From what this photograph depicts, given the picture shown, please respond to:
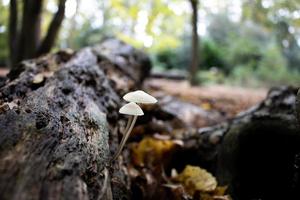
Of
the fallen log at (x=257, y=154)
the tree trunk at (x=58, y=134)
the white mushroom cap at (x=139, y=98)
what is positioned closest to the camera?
the tree trunk at (x=58, y=134)

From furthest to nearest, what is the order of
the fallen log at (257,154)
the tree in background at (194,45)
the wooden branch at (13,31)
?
the tree in background at (194,45) → the wooden branch at (13,31) → the fallen log at (257,154)

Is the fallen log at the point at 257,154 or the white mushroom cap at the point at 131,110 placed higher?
the white mushroom cap at the point at 131,110

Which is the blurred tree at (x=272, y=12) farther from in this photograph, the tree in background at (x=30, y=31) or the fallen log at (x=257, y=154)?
the fallen log at (x=257, y=154)

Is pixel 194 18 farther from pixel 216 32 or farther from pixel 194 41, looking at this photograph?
pixel 216 32

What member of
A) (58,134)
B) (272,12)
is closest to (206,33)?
(272,12)

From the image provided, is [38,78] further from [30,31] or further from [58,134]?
[30,31]

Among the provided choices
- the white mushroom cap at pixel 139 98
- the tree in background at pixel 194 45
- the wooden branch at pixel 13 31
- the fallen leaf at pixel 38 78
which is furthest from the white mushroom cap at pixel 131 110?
the tree in background at pixel 194 45
